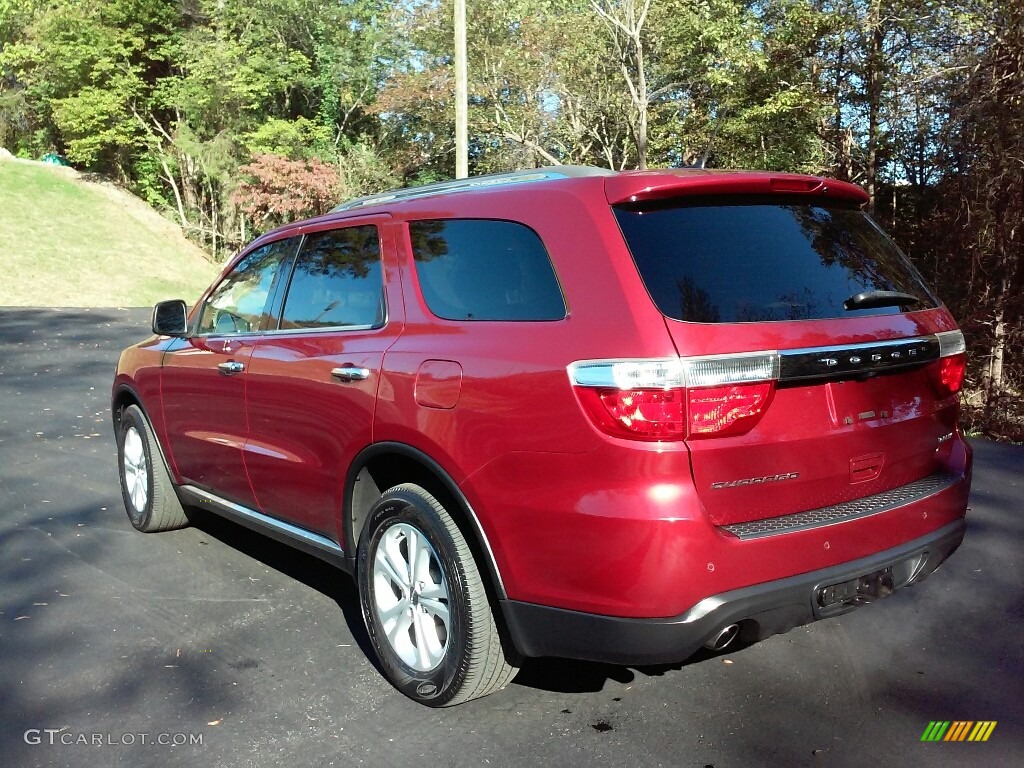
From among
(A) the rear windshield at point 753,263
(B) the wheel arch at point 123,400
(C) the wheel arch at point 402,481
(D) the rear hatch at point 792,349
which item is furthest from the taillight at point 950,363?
(B) the wheel arch at point 123,400

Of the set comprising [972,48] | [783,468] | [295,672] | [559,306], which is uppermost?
[972,48]

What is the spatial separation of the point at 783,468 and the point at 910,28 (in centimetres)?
1455

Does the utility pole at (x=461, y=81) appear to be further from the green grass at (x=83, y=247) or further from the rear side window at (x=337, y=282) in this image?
the green grass at (x=83, y=247)

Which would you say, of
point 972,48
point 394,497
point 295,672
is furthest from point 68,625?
point 972,48

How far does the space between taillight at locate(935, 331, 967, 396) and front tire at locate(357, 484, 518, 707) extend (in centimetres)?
181

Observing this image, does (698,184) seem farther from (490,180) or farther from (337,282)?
(337,282)

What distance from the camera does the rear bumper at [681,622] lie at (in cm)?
265

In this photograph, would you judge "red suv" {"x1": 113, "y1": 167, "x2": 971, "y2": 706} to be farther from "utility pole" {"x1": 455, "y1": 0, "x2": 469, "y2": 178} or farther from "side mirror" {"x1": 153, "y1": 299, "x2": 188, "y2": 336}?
"utility pole" {"x1": 455, "y1": 0, "x2": 469, "y2": 178}

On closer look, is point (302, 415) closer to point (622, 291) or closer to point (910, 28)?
point (622, 291)

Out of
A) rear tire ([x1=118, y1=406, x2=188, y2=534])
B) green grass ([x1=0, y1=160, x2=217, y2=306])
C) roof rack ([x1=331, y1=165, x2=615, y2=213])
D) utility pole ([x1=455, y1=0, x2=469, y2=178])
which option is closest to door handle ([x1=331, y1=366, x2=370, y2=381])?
roof rack ([x1=331, y1=165, x2=615, y2=213])

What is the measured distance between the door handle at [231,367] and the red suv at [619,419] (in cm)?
58

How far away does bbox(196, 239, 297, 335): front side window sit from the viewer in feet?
14.6

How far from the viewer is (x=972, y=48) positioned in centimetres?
1093

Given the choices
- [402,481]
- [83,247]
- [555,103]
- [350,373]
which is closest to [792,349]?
[402,481]
